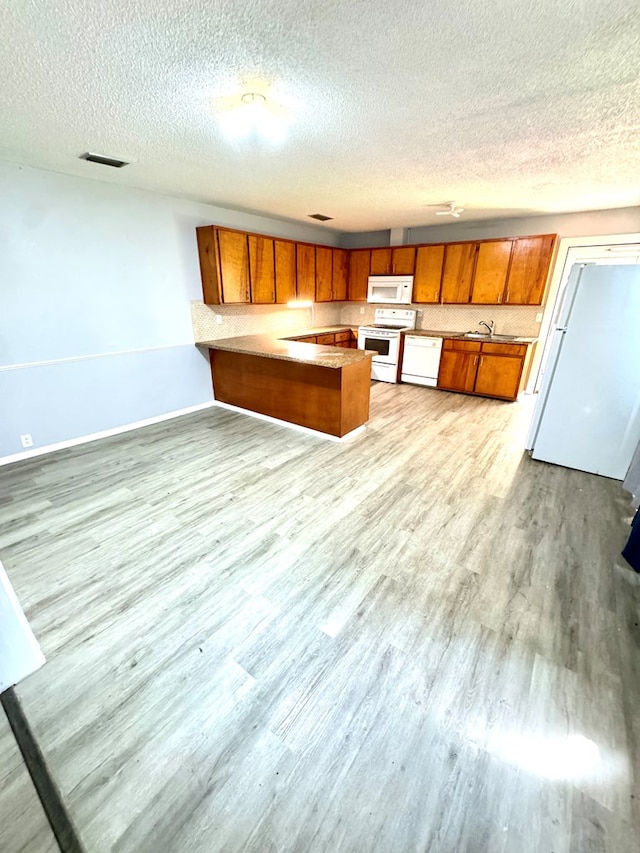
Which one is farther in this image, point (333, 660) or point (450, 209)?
point (450, 209)

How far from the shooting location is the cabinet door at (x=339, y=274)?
20.5ft

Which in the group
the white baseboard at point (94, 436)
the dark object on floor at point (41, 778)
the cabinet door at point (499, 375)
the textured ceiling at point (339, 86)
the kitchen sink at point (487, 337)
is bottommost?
the dark object on floor at point (41, 778)

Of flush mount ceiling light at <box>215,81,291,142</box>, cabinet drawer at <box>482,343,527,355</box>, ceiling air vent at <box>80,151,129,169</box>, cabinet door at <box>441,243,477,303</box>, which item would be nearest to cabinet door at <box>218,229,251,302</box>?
ceiling air vent at <box>80,151,129,169</box>

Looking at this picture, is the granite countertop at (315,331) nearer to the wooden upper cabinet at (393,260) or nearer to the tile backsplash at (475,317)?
the tile backsplash at (475,317)

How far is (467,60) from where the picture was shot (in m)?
1.53

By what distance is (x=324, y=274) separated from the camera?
6035mm

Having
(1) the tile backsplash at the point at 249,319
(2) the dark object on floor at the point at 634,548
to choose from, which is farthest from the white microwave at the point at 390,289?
(2) the dark object on floor at the point at 634,548

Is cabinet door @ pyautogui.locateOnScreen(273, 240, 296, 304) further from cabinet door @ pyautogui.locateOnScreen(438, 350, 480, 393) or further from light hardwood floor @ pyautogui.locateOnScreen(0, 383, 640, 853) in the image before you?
light hardwood floor @ pyautogui.locateOnScreen(0, 383, 640, 853)

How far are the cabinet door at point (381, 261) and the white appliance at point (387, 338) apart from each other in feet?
2.13

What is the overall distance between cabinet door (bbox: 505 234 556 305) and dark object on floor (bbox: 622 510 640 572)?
374 centimetres

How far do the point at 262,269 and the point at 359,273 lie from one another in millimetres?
2325

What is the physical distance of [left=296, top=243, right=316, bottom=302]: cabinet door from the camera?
5473mm

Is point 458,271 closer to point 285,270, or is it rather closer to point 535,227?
point 535,227

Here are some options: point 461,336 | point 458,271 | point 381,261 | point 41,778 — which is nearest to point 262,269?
point 381,261
